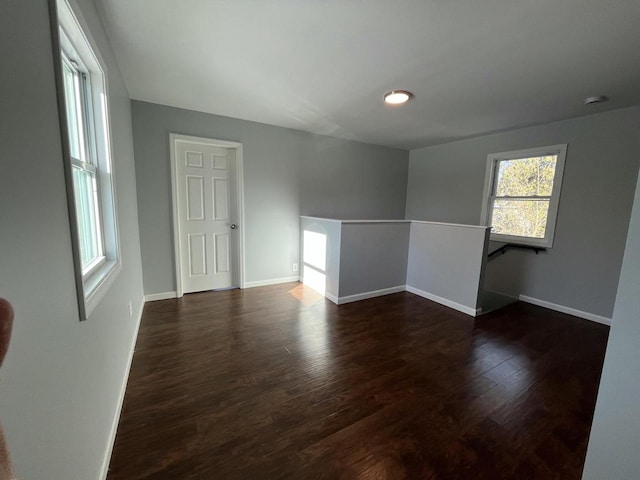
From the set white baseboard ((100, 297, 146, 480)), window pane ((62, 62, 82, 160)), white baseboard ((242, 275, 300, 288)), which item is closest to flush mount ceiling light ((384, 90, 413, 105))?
window pane ((62, 62, 82, 160))

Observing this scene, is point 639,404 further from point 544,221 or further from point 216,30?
point 544,221

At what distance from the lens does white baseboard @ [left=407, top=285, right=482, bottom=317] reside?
3144 mm

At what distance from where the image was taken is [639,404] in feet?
2.83

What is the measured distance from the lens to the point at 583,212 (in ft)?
10.2

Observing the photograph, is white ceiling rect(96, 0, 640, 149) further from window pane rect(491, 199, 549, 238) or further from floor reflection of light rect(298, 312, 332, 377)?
floor reflection of light rect(298, 312, 332, 377)

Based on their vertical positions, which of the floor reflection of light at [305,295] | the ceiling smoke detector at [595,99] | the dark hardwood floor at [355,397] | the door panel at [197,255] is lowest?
the dark hardwood floor at [355,397]

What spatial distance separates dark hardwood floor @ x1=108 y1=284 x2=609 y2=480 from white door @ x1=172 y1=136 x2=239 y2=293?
0.79m

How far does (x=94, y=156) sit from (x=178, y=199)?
1.77 m

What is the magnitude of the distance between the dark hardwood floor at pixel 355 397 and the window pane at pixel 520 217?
4.15 ft

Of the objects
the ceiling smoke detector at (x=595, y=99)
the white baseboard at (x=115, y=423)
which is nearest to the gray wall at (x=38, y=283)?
the white baseboard at (x=115, y=423)

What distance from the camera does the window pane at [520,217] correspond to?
349cm

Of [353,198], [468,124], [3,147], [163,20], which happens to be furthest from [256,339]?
[468,124]

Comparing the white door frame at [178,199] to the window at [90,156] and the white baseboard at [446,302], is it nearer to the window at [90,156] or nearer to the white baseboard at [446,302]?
the window at [90,156]

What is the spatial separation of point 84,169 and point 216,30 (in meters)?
1.24
